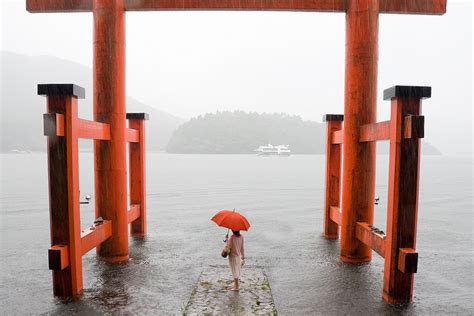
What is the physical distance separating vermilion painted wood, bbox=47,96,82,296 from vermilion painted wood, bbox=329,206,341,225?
633cm

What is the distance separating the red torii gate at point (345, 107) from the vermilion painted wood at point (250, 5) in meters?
0.03

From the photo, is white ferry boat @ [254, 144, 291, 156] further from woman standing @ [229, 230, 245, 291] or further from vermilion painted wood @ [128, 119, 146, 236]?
woman standing @ [229, 230, 245, 291]

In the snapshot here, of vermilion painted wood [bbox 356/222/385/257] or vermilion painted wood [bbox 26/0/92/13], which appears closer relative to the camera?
vermilion painted wood [bbox 356/222/385/257]

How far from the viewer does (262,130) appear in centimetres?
18512

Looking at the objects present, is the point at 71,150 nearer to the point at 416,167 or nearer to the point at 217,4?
the point at 217,4

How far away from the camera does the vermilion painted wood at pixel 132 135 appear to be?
411 inches

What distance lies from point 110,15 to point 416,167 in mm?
6693

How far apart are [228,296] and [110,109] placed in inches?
180

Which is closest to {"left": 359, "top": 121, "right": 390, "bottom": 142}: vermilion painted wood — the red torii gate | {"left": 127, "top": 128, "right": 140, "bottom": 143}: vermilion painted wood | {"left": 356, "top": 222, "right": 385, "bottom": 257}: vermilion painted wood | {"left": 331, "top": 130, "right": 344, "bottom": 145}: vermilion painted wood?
the red torii gate

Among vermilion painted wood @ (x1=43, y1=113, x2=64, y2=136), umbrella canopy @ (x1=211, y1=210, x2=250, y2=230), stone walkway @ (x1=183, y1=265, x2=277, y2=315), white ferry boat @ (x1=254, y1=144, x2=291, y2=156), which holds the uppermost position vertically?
vermilion painted wood @ (x1=43, y1=113, x2=64, y2=136)

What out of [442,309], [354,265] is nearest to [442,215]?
[354,265]

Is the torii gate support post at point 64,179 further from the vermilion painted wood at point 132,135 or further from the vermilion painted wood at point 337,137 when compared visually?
the vermilion painted wood at point 337,137

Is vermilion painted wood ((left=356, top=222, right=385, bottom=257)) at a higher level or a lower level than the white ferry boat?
higher

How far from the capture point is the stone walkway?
245 inches
